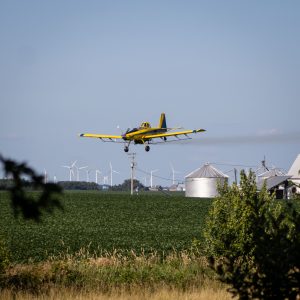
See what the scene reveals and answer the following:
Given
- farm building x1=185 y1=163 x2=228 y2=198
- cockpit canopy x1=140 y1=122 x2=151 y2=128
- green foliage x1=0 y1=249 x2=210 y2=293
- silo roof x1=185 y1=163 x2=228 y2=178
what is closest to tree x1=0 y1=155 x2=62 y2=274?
green foliage x1=0 y1=249 x2=210 y2=293

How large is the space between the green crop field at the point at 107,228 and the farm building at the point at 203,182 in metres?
43.8

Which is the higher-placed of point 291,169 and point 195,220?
point 291,169

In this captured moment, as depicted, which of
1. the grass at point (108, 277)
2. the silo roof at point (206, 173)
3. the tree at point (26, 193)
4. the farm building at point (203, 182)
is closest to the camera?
the tree at point (26, 193)

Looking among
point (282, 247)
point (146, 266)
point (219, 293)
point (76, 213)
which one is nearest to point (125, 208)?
point (76, 213)

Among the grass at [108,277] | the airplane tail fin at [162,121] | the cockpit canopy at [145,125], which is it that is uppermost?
the airplane tail fin at [162,121]

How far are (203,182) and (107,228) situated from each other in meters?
75.7

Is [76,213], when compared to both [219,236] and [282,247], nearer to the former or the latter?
[219,236]

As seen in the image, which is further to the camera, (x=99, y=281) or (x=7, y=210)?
(x=7, y=210)

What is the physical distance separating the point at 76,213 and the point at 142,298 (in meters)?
49.1

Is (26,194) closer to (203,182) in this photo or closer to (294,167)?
(203,182)

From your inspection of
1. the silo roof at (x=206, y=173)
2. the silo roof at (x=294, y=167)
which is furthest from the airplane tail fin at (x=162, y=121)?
the silo roof at (x=294, y=167)

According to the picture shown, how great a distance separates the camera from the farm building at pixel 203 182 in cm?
12494

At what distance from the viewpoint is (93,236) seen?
44.8 m

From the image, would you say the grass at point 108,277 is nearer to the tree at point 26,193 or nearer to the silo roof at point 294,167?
the tree at point 26,193
